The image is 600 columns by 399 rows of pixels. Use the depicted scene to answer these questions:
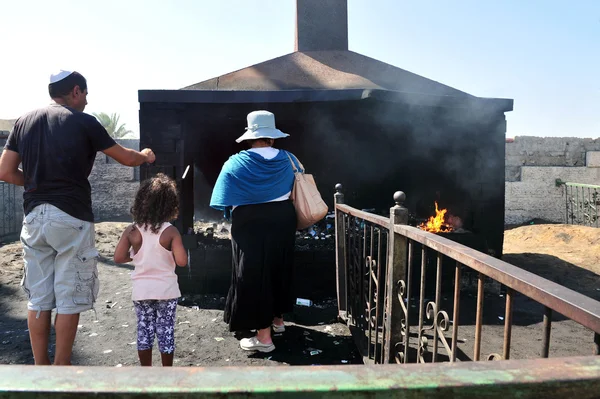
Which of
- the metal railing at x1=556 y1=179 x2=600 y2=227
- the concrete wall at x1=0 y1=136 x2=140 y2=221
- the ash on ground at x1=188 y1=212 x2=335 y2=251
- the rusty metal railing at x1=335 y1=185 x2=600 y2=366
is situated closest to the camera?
the rusty metal railing at x1=335 y1=185 x2=600 y2=366

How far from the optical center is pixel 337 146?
9031 millimetres

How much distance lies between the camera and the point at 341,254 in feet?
15.5

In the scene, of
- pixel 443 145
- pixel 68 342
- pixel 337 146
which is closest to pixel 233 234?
pixel 68 342

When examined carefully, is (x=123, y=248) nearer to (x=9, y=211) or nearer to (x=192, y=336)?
(x=192, y=336)

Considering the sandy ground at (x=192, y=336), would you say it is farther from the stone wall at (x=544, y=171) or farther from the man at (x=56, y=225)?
the stone wall at (x=544, y=171)

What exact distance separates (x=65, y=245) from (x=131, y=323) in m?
2.27

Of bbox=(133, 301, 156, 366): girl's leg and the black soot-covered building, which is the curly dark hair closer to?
bbox=(133, 301, 156, 366): girl's leg

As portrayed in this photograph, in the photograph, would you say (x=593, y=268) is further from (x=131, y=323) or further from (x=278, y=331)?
(x=131, y=323)

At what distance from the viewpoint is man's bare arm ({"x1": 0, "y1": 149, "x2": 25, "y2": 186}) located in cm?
299

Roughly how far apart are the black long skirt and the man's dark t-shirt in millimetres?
1338

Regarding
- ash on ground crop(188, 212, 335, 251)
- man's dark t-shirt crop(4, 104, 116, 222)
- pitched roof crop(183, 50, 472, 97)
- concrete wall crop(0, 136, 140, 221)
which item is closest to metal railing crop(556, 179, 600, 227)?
pitched roof crop(183, 50, 472, 97)

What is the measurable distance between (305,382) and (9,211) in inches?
494

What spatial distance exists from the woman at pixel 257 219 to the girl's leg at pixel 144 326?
0.93 metres

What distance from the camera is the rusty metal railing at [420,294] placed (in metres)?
1.22
